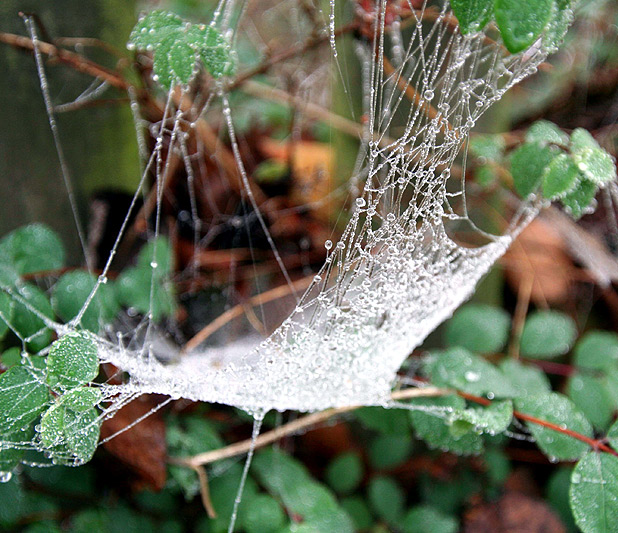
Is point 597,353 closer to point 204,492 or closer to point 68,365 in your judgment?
point 204,492

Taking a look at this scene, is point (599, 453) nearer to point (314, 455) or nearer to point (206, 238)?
point (314, 455)

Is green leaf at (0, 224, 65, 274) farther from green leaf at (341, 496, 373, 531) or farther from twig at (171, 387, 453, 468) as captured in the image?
green leaf at (341, 496, 373, 531)

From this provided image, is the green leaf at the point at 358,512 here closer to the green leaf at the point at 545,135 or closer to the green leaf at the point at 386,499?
the green leaf at the point at 386,499

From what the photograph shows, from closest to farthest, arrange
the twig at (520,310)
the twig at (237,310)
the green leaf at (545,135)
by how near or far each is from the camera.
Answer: the green leaf at (545,135) < the twig at (237,310) < the twig at (520,310)

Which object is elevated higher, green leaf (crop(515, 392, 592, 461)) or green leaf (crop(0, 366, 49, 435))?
green leaf (crop(0, 366, 49, 435))

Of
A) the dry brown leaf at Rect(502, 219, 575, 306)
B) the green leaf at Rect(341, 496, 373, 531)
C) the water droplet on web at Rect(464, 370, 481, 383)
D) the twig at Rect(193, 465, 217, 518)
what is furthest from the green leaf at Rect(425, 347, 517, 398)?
the dry brown leaf at Rect(502, 219, 575, 306)

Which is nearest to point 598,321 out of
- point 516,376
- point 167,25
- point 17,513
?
point 516,376

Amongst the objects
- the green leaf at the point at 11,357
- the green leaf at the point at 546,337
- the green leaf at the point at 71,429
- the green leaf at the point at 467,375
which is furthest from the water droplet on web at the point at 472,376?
the green leaf at the point at 11,357
